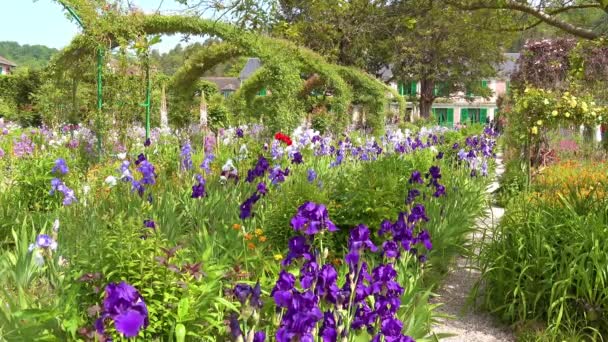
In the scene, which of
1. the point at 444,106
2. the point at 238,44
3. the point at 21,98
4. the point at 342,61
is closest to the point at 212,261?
the point at 238,44

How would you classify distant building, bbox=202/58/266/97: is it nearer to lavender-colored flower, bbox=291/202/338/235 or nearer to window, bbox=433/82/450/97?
window, bbox=433/82/450/97

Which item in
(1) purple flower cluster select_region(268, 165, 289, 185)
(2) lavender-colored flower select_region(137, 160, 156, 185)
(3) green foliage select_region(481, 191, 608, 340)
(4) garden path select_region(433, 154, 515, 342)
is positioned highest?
(2) lavender-colored flower select_region(137, 160, 156, 185)

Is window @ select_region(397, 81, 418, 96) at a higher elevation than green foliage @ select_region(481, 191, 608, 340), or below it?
higher

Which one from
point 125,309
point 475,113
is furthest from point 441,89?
point 125,309

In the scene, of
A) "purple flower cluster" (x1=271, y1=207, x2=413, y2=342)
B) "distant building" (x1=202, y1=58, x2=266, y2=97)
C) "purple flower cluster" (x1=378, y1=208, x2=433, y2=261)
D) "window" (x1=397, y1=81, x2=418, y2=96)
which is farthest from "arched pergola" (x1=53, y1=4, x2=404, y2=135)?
"distant building" (x1=202, y1=58, x2=266, y2=97)

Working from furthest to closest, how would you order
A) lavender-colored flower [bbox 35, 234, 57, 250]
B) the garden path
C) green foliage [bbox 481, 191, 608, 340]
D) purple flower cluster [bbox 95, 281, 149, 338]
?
the garden path → green foliage [bbox 481, 191, 608, 340] → lavender-colored flower [bbox 35, 234, 57, 250] → purple flower cluster [bbox 95, 281, 149, 338]

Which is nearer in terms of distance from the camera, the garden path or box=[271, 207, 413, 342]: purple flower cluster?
box=[271, 207, 413, 342]: purple flower cluster

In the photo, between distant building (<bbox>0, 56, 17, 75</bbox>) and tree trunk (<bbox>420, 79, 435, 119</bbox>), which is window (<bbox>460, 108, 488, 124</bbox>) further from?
distant building (<bbox>0, 56, 17, 75</bbox>)

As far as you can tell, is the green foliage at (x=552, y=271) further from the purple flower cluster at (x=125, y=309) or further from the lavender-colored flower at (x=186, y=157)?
the lavender-colored flower at (x=186, y=157)

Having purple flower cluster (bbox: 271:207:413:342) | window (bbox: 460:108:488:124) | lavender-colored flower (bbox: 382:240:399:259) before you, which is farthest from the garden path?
window (bbox: 460:108:488:124)

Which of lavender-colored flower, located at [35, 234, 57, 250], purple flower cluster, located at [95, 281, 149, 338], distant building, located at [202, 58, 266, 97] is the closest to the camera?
purple flower cluster, located at [95, 281, 149, 338]

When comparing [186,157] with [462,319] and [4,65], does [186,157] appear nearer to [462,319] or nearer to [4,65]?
[462,319]

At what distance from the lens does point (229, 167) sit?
14.8ft

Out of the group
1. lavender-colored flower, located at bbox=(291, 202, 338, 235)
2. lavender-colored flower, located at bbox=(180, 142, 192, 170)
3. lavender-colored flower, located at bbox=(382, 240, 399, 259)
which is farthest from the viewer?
lavender-colored flower, located at bbox=(180, 142, 192, 170)
